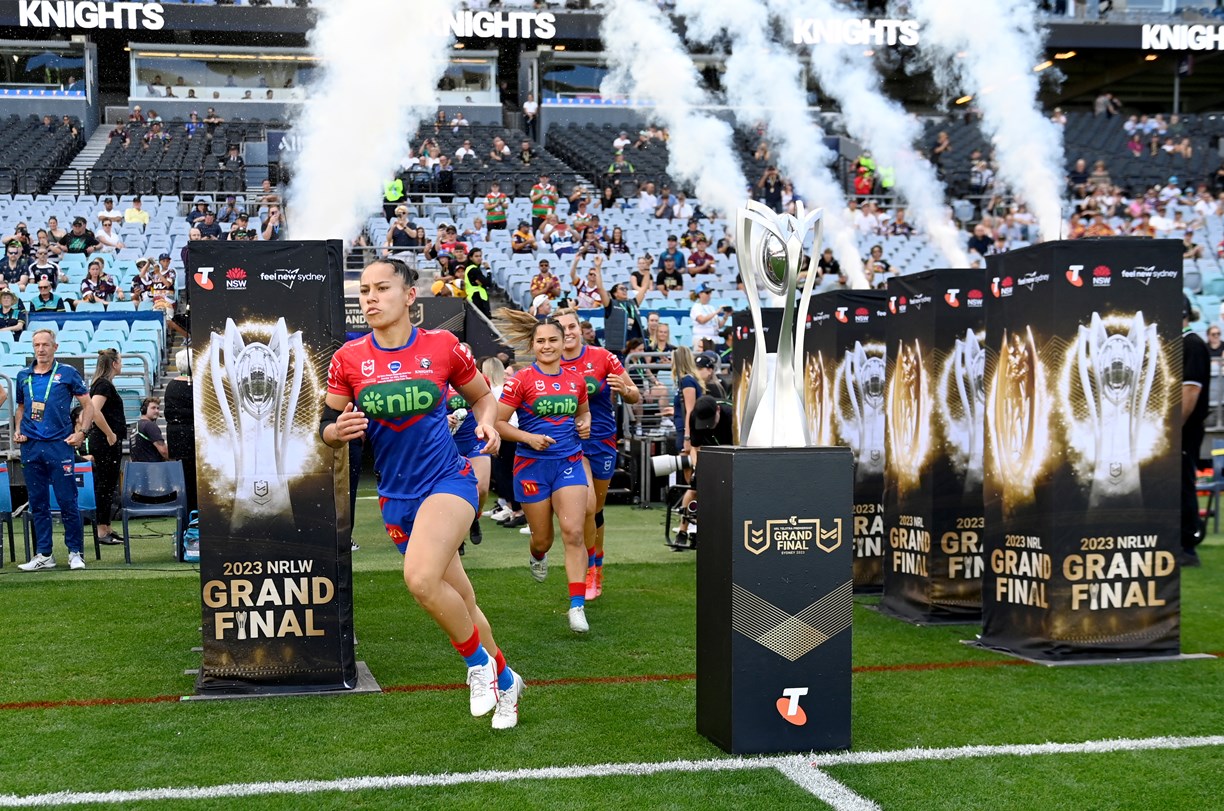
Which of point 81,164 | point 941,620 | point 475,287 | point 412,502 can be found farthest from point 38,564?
point 81,164

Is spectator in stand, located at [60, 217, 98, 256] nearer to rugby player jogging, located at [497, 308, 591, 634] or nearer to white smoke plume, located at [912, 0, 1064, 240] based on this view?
white smoke plume, located at [912, 0, 1064, 240]

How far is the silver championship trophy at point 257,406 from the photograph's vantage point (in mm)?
6582

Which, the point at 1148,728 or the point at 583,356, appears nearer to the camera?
the point at 1148,728

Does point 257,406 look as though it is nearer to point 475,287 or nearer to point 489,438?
point 489,438

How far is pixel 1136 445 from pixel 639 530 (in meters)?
6.85

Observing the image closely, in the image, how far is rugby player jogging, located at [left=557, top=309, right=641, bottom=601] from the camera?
8.73m

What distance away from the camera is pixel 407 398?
18.5ft

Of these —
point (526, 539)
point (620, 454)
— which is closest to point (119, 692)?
point (526, 539)

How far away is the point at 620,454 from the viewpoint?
647 inches

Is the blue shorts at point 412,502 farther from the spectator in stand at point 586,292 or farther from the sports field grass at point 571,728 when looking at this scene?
the spectator in stand at point 586,292

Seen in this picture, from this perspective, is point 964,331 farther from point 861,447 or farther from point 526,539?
point 526,539

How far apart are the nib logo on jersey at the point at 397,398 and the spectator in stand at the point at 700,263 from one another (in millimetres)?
16725

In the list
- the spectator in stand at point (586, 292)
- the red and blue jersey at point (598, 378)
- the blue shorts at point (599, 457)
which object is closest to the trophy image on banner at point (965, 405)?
the red and blue jersey at point (598, 378)

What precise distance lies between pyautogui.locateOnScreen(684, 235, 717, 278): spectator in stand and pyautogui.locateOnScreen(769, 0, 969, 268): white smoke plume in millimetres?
5570
